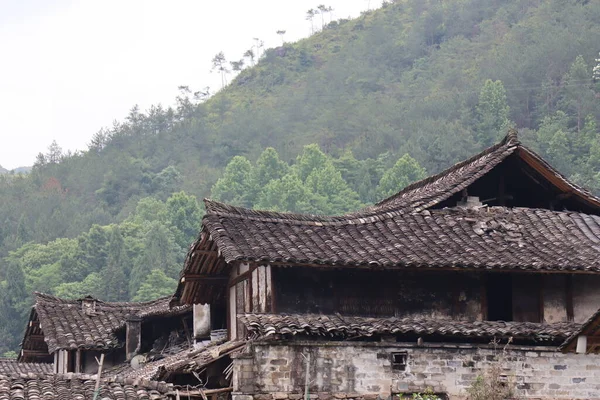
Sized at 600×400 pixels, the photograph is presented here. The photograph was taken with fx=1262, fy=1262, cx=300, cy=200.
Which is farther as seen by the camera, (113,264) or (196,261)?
(113,264)

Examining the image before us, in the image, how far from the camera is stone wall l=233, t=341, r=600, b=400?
25.0 metres

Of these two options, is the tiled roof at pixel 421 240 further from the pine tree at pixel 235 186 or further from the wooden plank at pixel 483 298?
the pine tree at pixel 235 186

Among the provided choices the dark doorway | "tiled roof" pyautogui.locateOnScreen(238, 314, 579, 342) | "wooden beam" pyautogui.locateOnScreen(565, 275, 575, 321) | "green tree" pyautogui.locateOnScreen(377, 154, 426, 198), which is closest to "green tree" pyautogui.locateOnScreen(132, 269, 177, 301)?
"green tree" pyautogui.locateOnScreen(377, 154, 426, 198)

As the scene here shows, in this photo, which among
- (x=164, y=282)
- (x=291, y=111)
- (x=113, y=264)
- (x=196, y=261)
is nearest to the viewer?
(x=196, y=261)

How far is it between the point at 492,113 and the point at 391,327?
373ft

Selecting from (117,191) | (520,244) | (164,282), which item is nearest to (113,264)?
(164,282)

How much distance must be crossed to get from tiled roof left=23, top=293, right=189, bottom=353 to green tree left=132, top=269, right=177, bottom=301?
174 feet

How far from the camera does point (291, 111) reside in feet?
584

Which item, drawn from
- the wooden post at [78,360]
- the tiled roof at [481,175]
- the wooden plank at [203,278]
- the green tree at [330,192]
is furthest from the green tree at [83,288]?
the tiled roof at [481,175]

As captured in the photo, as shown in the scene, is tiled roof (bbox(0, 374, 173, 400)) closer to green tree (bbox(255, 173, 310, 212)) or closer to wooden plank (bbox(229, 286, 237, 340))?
wooden plank (bbox(229, 286, 237, 340))

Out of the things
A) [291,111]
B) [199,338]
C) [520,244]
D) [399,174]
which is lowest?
[199,338]

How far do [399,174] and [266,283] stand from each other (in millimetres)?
91979

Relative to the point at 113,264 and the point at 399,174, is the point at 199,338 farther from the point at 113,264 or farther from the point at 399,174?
the point at 399,174

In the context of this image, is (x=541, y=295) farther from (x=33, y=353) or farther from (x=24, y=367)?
(x=33, y=353)
